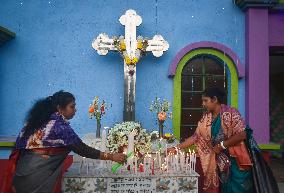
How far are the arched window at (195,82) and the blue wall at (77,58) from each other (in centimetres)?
40

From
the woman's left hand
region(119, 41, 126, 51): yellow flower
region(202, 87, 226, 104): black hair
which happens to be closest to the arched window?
region(119, 41, 126, 51): yellow flower

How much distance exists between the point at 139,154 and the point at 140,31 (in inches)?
155

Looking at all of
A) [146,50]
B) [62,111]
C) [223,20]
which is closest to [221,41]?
[223,20]

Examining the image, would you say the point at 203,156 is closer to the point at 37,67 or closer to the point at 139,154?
the point at 139,154

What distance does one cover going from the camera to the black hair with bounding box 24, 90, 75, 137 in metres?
3.14

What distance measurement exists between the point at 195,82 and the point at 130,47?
5.51 ft

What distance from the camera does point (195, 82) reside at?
24.5ft

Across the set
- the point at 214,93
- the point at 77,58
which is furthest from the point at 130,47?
the point at 214,93

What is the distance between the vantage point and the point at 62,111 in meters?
3.28

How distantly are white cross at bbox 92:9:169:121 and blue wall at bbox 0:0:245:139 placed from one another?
369 millimetres

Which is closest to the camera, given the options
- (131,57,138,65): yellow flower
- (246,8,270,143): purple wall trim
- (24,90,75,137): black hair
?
(24,90,75,137): black hair

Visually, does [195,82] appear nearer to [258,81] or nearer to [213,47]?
[213,47]

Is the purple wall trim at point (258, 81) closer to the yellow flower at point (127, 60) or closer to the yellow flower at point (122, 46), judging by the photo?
the yellow flower at point (127, 60)

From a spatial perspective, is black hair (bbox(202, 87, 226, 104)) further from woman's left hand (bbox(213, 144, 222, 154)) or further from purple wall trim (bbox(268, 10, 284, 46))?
purple wall trim (bbox(268, 10, 284, 46))
